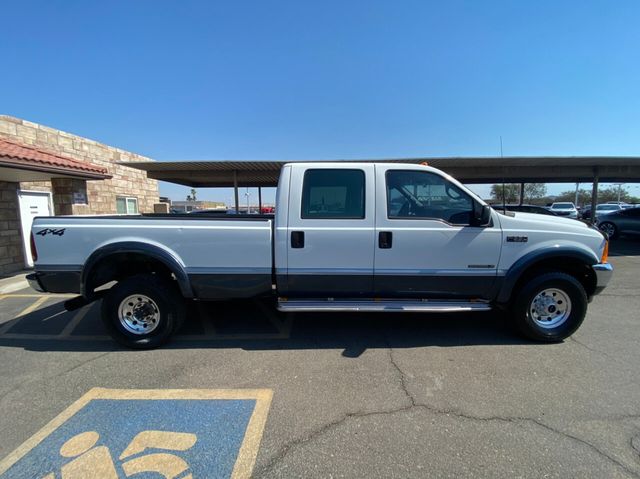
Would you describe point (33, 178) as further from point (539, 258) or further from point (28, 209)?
point (539, 258)

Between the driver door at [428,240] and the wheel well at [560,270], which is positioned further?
the wheel well at [560,270]

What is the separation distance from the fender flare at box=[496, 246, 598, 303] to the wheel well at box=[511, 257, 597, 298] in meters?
0.10

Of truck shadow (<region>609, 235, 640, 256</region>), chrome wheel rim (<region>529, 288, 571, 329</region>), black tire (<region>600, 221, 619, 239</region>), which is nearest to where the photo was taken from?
chrome wheel rim (<region>529, 288, 571, 329</region>)

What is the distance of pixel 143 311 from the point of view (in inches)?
151

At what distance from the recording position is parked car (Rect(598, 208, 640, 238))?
13539mm

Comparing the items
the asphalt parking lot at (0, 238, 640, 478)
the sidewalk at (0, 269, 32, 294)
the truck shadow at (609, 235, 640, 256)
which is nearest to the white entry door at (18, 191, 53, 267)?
the sidewalk at (0, 269, 32, 294)

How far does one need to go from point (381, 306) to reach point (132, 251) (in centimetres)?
292

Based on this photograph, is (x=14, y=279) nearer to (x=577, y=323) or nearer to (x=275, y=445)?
(x=275, y=445)

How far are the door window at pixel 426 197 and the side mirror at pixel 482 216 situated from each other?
3.6 inches

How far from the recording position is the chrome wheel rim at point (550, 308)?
3.92 m

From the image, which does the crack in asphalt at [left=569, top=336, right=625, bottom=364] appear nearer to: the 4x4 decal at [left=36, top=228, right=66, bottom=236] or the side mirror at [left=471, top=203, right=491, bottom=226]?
the side mirror at [left=471, top=203, right=491, bottom=226]

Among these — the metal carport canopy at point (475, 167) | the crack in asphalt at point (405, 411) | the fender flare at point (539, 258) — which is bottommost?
the crack in asphalt at point (405, 411)

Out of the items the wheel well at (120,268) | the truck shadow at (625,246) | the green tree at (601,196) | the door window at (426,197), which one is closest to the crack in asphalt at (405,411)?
the door window at (426,197)

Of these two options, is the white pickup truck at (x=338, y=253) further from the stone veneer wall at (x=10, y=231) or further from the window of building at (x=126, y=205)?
the window of building at (x=126, y=205)
